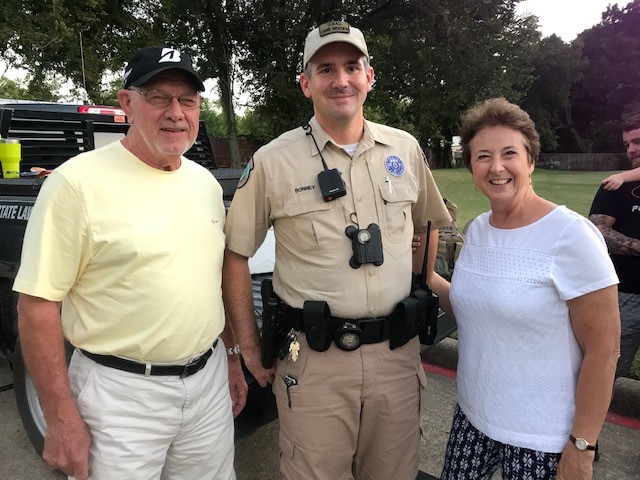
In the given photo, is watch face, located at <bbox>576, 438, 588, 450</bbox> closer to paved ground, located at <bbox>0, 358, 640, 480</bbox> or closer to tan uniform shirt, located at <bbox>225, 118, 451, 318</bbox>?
tan uniform shirt, located at <bbox>225, 118, 451, 318</bbox>

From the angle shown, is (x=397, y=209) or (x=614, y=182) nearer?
(x=397, y=209)

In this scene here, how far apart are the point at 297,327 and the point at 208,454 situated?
61 cm

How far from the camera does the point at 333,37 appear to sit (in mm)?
1980

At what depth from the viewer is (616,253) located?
→ 2.89 meters

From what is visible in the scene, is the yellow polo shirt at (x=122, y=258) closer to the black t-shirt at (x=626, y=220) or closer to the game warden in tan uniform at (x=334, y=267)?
the game warden in tan uniform at (x=334, y=267)

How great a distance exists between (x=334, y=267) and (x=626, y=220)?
196 cm

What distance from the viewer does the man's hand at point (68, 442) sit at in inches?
64.9

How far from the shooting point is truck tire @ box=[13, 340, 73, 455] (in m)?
2.73

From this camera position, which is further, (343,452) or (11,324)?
(11,324)

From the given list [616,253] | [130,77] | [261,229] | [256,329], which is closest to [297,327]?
[256,329]

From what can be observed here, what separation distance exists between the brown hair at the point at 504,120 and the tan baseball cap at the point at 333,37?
54cm

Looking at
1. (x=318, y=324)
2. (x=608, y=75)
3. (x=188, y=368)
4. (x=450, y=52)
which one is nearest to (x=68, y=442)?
(x=188, y=368)

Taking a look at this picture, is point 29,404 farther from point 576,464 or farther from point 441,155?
point 441,155

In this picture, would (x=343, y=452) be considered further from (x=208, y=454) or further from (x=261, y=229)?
(x=261, y=229)
